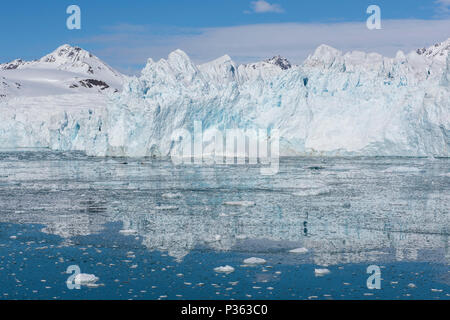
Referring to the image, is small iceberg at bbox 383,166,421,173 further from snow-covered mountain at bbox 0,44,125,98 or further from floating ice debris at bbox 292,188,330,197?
snow-covered mountain at bbox 0,44,125,98

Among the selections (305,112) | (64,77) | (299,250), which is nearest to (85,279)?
(299,250)

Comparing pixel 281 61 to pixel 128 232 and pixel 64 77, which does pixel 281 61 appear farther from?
pixel 128 232

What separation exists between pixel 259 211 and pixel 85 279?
240 inches

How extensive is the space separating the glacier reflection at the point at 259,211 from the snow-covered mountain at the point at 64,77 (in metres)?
89.6

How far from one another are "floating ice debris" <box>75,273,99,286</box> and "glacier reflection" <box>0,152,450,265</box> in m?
1.67

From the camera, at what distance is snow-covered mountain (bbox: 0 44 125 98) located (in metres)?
112

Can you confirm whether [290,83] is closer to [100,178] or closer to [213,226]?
[100,178]

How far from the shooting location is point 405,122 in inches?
1182

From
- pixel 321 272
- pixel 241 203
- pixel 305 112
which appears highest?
pixel 305 112

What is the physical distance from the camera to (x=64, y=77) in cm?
13225

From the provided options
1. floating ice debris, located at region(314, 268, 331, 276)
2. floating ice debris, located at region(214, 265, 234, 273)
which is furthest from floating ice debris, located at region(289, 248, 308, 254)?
floating ice debris, located at region(214, 265, 234, 273)

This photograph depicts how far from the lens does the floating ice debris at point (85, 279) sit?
6832 mm
